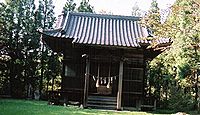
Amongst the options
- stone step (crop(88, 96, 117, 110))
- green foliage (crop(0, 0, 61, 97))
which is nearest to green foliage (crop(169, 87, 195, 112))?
stone step (crop(88, 96, 117, 110))

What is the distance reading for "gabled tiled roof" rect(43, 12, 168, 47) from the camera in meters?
17.0

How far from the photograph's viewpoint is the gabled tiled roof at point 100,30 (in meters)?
17.0

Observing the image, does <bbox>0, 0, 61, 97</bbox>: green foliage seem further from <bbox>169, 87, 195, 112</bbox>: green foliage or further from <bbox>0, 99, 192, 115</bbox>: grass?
<bbox>0, 99, 192, 115</bbox>: grass

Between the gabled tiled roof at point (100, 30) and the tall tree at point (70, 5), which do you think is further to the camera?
the tall tree at point (70, 5)

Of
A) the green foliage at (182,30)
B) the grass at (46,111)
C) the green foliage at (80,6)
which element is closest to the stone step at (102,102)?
the grass at (46,111)

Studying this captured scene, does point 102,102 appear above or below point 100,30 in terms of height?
below

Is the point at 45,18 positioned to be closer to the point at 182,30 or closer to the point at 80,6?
the point at 80,6

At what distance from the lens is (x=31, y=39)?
94.3 ft

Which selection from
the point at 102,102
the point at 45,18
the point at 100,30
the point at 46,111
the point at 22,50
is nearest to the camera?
the point at 46,111

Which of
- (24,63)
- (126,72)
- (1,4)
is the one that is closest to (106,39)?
(126,72)

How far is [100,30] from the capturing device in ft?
62.4

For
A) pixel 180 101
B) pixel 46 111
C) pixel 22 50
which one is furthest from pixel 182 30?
pixel 22 50

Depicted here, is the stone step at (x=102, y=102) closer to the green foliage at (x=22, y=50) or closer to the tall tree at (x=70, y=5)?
the green foliage at (x=22, y=50)

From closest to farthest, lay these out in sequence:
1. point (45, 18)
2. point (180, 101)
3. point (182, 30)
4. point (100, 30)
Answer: point (182, 30) → point (100, 30) → point (180, 101) → point (45, 18)
